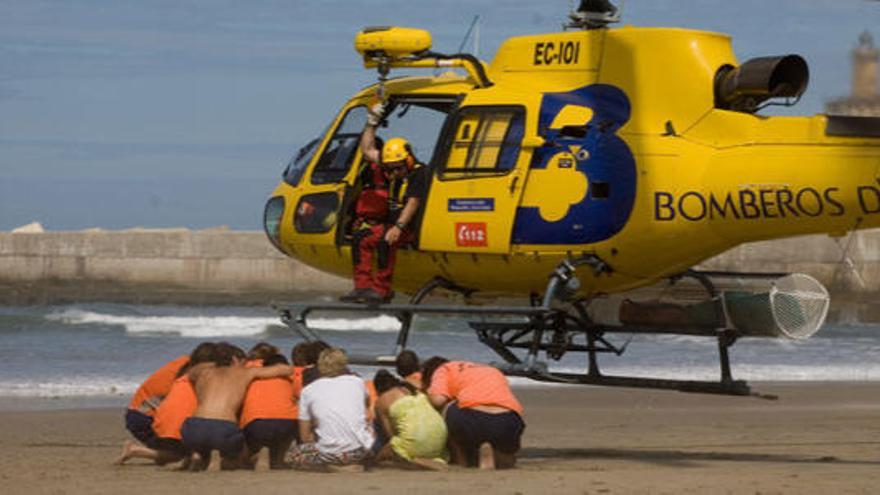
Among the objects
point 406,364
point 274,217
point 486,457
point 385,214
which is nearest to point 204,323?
point 274,217

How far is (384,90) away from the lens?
15.2m

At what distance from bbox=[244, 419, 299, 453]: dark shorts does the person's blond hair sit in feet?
1.47

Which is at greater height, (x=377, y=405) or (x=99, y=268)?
(x=377, y=405)

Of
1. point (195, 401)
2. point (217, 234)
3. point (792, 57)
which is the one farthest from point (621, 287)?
point (217, 234)

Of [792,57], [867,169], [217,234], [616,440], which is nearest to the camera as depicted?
[867,169]

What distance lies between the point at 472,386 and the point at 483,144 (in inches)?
80.5

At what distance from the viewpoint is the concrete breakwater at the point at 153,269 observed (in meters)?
56.8

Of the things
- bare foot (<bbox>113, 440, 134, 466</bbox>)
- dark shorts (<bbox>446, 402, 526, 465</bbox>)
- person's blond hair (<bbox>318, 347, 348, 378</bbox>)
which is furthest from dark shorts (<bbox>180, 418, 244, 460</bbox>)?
dark shorts (<bbox>446, 402, 526, 465</bbox>)

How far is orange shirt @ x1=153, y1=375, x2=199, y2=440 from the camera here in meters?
13.9

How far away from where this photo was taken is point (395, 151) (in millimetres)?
14812

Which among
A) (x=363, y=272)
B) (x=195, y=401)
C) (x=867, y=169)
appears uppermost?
(x=867, y=169)

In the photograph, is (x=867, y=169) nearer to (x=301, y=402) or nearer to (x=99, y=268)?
(x=301, y=402)

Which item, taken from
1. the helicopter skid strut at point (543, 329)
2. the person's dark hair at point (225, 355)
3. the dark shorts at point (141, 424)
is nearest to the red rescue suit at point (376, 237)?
the helicopter skid strut at point (543, 329)

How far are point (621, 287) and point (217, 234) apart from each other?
45254mm
